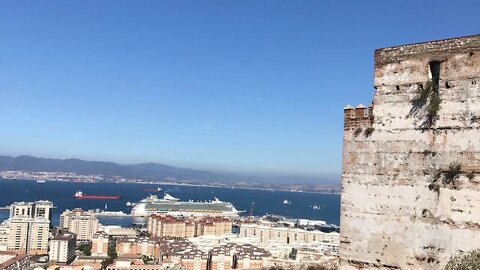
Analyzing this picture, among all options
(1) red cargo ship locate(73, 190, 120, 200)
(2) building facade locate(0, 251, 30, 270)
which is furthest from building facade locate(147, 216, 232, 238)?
(1) red cargo ship locate(73, 190, 120, 200)

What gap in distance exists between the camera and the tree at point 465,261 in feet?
19.4

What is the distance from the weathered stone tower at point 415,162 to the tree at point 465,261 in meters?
0.11

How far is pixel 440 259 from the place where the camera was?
6469mm

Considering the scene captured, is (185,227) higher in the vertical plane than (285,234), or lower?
higher

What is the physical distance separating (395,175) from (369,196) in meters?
0.47

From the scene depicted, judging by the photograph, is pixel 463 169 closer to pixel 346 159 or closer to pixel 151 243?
pixel 346 159

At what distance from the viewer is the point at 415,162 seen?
6.79 m

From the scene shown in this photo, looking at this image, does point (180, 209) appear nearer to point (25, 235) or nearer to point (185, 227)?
point (185, 227)

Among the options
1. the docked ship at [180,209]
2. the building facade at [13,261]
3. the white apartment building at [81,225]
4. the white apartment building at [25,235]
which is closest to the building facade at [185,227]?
the white apartment building at [81,225]

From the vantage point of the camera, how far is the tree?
19.4 ft

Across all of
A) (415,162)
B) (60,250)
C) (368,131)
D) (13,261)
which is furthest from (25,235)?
(415,162)

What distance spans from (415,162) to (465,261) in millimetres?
1332

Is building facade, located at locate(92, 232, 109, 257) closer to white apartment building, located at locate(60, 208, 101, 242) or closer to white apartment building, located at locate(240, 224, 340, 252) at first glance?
white apartment building, located at locate(60, 208, 101, 242)

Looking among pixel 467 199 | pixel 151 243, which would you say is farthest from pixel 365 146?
pixel 151 243
